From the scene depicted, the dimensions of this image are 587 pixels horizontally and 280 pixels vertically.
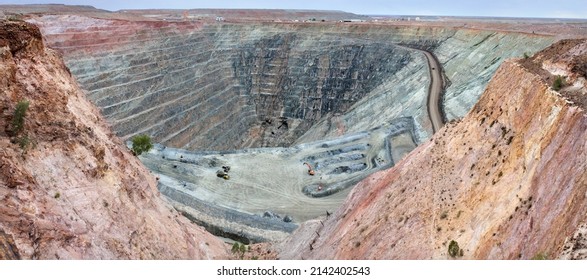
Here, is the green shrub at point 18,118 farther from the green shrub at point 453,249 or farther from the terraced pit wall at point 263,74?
the terraced pit wall at point 263,74

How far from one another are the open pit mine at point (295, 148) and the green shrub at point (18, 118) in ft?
0.35

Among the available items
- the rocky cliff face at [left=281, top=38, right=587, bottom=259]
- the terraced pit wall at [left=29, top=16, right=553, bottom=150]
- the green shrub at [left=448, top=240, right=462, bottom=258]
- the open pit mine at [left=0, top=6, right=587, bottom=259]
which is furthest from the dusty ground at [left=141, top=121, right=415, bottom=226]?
the green shrub at [left=448, top=240, right=462, bottom=258]

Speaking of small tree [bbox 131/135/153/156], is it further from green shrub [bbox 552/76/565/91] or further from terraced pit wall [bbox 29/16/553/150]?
green shrub [bbox 552/76/565/91]

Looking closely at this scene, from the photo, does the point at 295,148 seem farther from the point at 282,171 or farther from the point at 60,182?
the point at 60,182

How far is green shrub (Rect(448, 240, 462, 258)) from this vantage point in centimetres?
1540

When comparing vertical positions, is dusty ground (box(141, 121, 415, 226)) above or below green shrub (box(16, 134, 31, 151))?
below

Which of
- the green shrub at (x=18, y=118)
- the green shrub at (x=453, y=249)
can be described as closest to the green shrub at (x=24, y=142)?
the green shrub at (x=18, y=118)

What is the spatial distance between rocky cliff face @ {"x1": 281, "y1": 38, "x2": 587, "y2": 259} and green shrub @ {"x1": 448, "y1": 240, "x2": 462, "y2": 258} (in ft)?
0.52

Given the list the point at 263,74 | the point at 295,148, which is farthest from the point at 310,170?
the point at 263,74

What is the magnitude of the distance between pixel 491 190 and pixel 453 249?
2.89 meters

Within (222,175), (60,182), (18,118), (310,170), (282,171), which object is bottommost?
(282,171)

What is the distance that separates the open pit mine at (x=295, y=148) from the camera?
48.6 ft

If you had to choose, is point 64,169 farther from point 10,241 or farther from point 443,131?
point 443,131

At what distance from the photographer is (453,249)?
15492 mm
